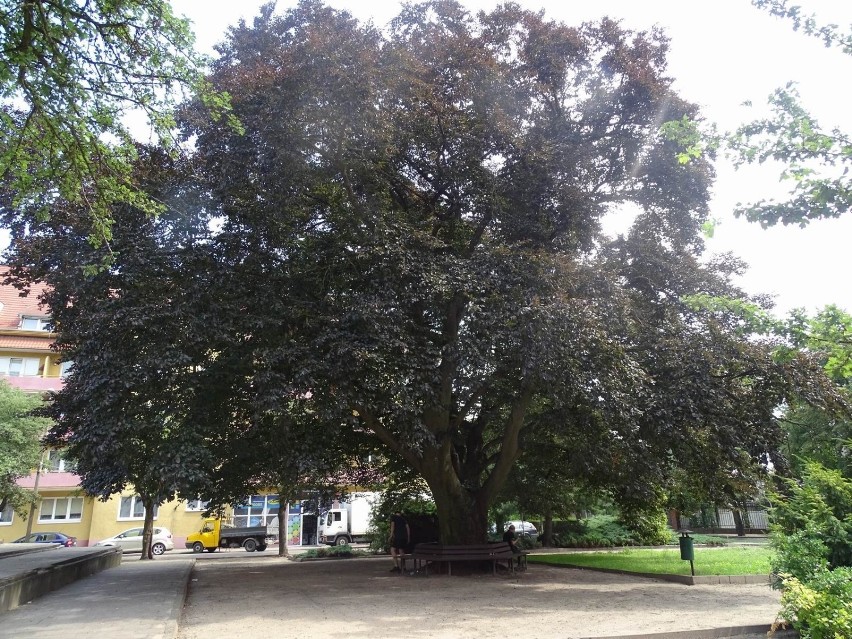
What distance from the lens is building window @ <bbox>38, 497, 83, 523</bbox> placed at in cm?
3928

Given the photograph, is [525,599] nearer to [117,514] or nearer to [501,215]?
[501,215]

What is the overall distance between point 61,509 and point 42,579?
106 ft

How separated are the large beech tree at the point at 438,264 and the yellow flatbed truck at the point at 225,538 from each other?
2288 cm

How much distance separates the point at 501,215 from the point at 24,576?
39.1ft

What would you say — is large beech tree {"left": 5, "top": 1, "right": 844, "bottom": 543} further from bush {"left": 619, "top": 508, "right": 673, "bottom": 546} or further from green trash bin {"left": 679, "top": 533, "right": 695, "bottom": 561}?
bush {"left": 619, "top": 508, "right": 673, "bottom": 546}

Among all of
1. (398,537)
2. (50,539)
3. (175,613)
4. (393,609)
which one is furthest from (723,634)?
(50,539)

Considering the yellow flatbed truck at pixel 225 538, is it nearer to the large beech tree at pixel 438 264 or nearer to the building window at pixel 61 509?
the building window at pixel 61 509

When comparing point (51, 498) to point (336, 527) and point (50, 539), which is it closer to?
point (50, 539)

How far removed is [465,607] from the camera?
33.7 feet

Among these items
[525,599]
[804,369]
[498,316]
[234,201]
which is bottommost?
[525,599]

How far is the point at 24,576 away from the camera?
444 inches

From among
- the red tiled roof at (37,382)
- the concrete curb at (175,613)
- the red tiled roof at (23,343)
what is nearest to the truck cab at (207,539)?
the red tiled roof at (37,382)

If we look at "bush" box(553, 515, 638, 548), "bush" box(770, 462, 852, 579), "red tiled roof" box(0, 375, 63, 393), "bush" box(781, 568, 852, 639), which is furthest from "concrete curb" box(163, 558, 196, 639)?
"red tiled roof" box(0, 375, 63, 393)

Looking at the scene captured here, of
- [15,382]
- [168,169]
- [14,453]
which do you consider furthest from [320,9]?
[15,382]
